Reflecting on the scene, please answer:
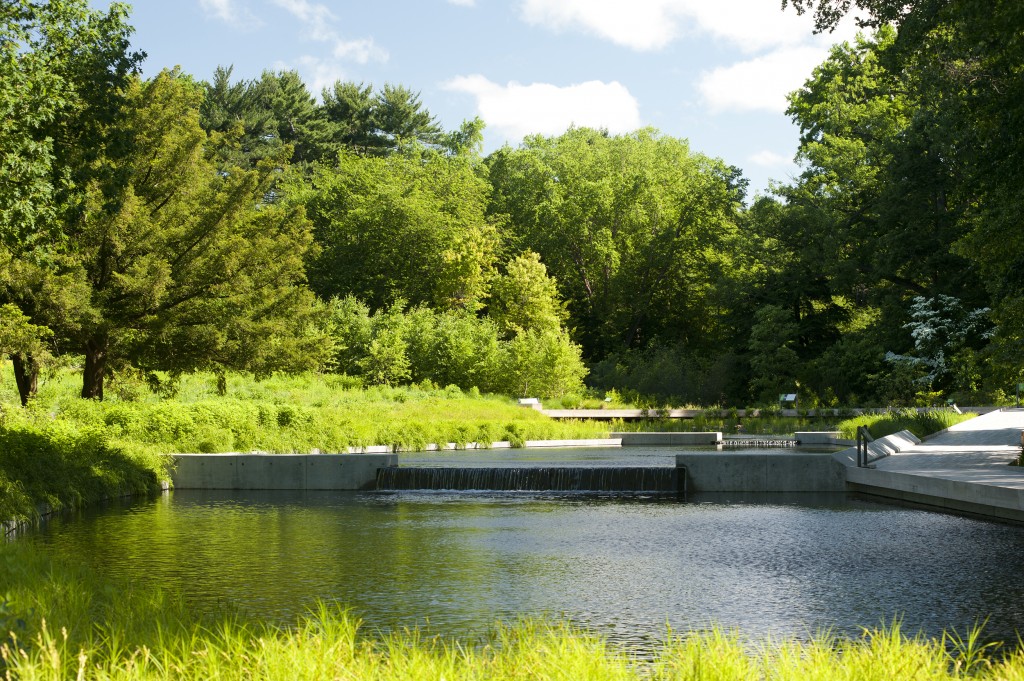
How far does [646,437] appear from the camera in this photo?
35656 mm

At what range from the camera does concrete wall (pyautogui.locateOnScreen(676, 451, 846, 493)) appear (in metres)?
Answer: 20.0

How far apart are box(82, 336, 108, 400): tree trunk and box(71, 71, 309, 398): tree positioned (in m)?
0.02

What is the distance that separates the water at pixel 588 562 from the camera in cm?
923

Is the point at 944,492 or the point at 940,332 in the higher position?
the point at 940,332

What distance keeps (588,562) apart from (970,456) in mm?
11466

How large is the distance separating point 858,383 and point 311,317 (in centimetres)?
2743

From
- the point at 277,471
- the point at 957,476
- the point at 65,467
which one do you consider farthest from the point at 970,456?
the point at 65,467

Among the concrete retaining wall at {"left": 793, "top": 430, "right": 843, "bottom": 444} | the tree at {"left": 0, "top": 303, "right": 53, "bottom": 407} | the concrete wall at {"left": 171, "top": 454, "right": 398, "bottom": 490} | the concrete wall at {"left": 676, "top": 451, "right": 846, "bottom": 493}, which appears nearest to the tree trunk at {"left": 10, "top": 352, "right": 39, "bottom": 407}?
the tree at {"left": 0, "top": 303, "right": 53, "bottom": 407}

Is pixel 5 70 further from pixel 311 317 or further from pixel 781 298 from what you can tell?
pixel 781 298

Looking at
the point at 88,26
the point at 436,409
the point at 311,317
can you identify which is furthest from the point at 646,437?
the point at 88,26

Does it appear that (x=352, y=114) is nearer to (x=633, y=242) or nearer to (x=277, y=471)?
(x=633, y=242)

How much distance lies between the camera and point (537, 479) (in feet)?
69.3

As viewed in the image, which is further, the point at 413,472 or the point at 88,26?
the point at 413,472

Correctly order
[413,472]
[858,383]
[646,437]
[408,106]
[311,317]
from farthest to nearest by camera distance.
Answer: [408,106] < [858,383] < [646,437] < [311,317] < [413,472]
